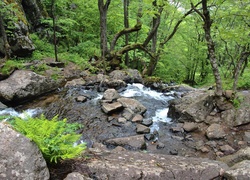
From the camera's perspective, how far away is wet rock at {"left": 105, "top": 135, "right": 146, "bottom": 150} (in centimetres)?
666

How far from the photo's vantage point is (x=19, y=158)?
2564 mm

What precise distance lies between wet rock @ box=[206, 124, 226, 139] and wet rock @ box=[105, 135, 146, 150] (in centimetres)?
249

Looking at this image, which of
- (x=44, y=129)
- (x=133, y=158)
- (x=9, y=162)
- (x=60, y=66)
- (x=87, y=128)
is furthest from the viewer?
(x=60, y=66)

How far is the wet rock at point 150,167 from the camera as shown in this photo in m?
3.25

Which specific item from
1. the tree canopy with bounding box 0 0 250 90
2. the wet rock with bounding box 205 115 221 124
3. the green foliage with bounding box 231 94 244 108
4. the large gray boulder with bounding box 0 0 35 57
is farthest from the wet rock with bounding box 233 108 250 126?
the large gray boulder with bounding box 0 0 35 57

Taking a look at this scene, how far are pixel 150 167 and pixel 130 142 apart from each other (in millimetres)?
3223

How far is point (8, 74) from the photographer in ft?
32.3

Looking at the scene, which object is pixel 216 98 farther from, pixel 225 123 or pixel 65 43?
pixel 65 43

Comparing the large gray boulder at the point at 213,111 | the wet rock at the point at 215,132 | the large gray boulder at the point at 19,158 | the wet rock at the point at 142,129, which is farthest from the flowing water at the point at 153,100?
the large gray boulder at the point at 19,158

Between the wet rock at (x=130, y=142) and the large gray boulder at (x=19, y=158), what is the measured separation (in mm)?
Answer: 4251

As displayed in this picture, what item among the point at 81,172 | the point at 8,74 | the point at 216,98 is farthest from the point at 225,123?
the point at 8,74

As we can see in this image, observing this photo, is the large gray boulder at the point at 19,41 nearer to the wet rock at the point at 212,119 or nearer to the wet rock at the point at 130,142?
the wet rock at the point at 130,142

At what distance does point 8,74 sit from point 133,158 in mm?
8443

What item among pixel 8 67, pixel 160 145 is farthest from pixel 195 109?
pixel 8 67
